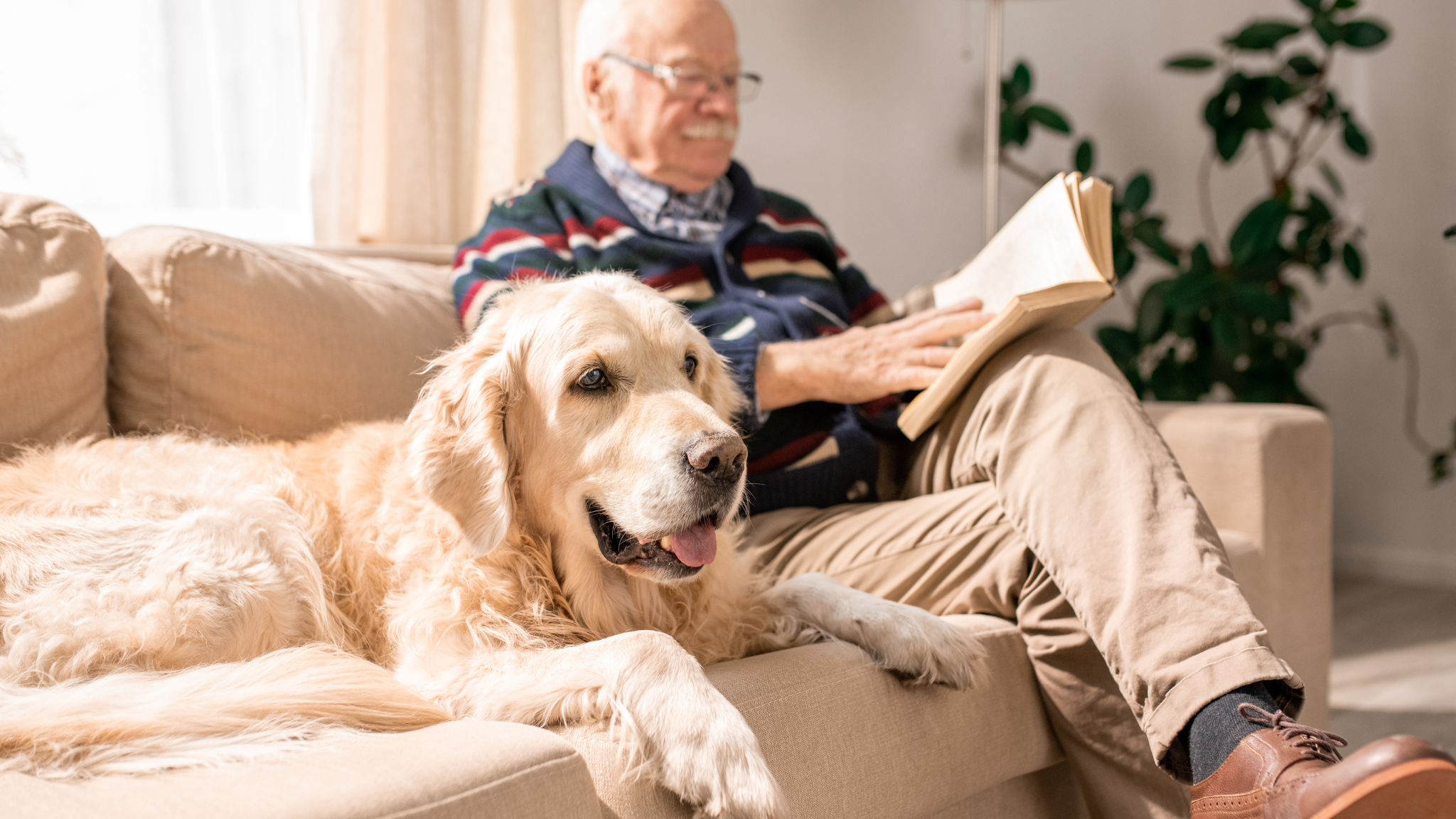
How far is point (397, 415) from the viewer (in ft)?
5.98

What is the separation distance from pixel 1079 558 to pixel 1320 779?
443 millimetres

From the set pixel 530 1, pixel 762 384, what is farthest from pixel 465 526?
pixel 530 1

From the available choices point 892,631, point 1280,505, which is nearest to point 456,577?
point 892,631

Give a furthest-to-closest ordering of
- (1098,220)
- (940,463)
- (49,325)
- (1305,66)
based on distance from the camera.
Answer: (1305,66) < (940,463) < (1098,220) < (49,325)

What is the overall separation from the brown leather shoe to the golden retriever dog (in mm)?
340

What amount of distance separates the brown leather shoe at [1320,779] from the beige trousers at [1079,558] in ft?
0.30

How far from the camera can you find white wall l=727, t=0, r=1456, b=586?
3625 mm

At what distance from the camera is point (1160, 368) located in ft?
12.3

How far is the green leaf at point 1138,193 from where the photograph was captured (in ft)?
12.7

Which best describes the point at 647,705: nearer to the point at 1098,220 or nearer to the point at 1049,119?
the point at 1098,220

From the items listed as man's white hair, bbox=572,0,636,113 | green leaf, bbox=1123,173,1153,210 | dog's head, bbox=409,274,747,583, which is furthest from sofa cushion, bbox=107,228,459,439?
green leaf, bbox=1123,173,1153,210

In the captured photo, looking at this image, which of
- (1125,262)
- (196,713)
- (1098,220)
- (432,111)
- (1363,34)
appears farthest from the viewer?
(1125,262)

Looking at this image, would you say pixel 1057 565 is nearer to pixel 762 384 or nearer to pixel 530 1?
pixel 762 384

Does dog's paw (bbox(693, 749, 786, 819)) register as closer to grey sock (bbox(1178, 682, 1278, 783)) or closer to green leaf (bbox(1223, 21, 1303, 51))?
grey sock (bbox(1178, 682, 1278, 783))
